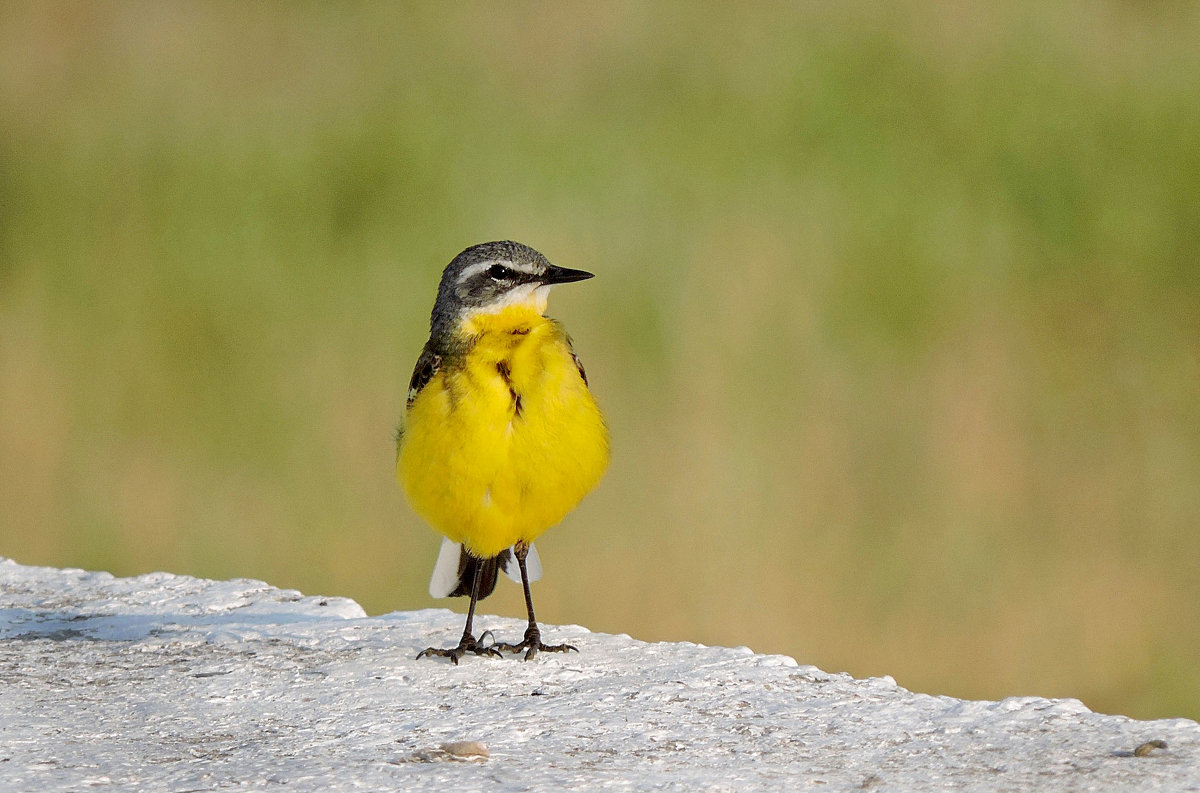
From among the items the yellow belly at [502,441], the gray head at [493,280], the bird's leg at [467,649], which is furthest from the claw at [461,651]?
the gray head at [493,280]

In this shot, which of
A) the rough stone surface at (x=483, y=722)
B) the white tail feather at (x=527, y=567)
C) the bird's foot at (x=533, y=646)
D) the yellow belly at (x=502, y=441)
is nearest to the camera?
the rough stone surface at (x=483, y=722)

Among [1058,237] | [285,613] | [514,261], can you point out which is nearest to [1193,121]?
[1058,237]

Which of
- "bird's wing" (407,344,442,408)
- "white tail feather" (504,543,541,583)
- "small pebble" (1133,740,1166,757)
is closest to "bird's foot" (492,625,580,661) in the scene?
"white tail feather" (504,543,541,583)

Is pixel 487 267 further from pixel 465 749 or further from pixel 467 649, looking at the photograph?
pixel 465 749

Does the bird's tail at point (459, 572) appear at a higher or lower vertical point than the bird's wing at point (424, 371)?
lower

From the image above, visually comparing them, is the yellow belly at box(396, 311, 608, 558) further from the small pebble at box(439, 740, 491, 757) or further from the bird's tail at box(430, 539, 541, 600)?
the small pebble at box(439, 740, 491, 757)

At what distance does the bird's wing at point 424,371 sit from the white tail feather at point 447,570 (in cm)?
68

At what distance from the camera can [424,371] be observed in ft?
14.5

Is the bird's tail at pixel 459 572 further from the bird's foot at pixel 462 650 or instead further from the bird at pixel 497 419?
A: the bird's foot at pixel 462 650

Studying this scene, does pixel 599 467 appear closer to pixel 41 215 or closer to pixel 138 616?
pixel 138 616

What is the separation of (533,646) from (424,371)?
0.88 metres

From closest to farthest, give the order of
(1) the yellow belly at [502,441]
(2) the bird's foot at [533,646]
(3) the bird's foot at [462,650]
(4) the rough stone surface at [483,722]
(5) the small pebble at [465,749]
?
1. (4) the rough stone surface at [483,722]
2. (5) the small pebble at [465,749]
3. (1) the yellow belly at [502,441]
4. (3) the bird's foot at [462,650]
5. (2) the bird's foot at [533,646]

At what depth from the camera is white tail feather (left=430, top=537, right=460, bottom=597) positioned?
195 inches

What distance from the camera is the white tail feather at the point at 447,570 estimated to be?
4957mm
